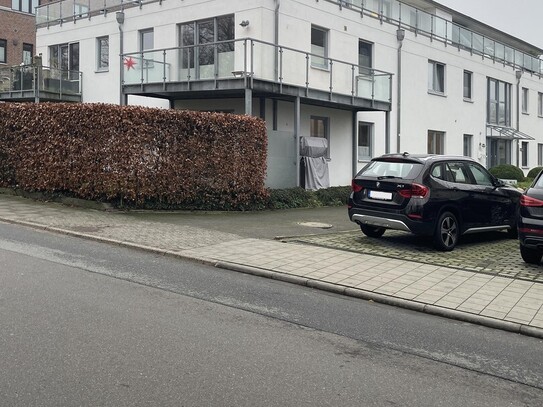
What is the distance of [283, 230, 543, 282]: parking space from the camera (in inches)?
338

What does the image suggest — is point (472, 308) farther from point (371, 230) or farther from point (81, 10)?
point (81, 10)

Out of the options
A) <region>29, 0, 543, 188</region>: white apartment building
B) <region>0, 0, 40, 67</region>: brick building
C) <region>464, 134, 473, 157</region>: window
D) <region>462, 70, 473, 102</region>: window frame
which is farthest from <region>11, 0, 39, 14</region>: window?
<region>464, 134, 473, 157</region>: window

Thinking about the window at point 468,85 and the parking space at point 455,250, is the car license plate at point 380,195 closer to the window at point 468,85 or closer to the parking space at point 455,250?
the parking space at point 455,250

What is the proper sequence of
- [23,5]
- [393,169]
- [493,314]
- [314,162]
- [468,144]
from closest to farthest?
[493,314], [393,169], [314,162], [468,144], [23,5]

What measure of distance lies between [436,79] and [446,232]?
762 inches

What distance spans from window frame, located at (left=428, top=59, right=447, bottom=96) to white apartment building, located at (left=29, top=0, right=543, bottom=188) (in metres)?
0.05

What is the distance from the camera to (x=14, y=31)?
3938cm

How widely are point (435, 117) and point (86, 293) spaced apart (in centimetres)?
2329

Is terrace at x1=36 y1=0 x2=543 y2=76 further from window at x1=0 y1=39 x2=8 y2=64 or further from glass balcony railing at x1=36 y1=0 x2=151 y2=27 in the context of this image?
window at x1=0 y1=39 x2=8 y2=64

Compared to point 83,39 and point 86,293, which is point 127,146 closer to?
point 86,293

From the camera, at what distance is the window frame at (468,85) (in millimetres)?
29734

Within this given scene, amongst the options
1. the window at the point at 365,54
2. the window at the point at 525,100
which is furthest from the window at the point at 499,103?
the window at the point at 365,54

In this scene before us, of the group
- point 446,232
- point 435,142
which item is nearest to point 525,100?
point 435,142

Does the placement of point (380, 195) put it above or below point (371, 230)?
above
